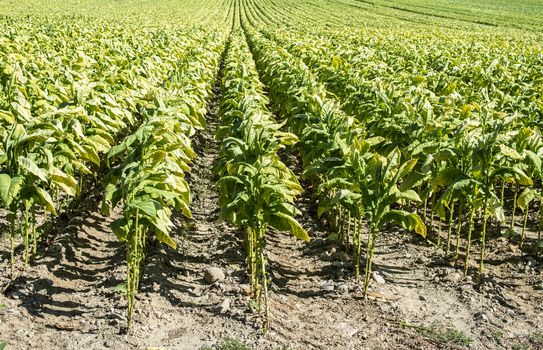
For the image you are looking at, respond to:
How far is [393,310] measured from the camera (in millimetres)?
4918

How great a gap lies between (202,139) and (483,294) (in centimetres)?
690

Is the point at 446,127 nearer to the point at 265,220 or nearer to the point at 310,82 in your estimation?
the point at 265,220

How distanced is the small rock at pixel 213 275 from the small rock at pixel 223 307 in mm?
454

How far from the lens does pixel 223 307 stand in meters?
4.77

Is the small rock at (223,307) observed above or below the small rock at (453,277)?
below

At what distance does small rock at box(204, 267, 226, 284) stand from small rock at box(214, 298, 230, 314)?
17.9 inches

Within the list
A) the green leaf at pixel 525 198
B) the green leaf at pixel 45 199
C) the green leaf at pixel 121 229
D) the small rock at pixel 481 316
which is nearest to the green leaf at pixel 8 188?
the green leaf at pixel 45 199

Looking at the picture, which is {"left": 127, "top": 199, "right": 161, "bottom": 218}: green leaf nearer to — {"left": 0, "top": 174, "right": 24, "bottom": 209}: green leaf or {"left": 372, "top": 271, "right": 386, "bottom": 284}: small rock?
{"left": 0, "top": 174, "right": 24, "bottom": 209}: green leaf

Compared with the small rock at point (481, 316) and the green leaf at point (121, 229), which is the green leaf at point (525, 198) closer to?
the small rock at point (481, 316)

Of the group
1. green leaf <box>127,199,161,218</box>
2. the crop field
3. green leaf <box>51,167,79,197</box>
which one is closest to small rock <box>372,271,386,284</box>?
the crop field

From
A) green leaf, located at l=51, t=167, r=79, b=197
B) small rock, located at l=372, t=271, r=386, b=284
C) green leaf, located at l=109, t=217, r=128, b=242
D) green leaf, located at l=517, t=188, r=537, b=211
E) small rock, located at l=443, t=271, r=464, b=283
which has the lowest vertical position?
small rock, located at l=372, t=271, r=386, b=284

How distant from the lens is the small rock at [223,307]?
4.75 metres

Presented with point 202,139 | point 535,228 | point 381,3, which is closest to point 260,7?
point 381,3

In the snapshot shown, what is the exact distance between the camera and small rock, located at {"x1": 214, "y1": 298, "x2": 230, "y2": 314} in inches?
187
